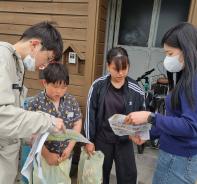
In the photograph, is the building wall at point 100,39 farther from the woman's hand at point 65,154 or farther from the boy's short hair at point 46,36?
the boy's short hair at point 46,36

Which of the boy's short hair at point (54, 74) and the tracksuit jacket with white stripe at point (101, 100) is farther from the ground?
the boy's short hair at point (54, 74)

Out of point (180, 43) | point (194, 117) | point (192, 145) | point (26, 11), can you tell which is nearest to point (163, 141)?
point (192, 145)

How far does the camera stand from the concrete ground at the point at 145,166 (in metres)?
3.15

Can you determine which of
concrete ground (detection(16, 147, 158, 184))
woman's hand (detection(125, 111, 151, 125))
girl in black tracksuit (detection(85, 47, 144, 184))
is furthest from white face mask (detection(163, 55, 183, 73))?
concrete ground (detection(16, 147, 158, 184))

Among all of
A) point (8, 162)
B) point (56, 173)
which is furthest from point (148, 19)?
point (8, 162)

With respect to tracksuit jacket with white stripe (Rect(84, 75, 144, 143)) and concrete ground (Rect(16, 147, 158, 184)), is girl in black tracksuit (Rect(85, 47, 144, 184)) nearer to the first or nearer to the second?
tracksuit jacket with white stripe (Rect(84, 75, 144, 143))

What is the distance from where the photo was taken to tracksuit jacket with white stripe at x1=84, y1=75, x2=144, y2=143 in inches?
89.7

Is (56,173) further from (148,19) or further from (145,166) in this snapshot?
(148,19)

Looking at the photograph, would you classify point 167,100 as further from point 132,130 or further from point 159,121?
point 132,130

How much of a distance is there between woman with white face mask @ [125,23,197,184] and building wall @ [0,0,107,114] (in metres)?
1.53

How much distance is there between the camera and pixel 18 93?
4.72 ft

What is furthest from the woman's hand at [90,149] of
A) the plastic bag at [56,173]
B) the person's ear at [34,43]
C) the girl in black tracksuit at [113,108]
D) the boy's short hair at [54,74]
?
the person's ear at [34,43]

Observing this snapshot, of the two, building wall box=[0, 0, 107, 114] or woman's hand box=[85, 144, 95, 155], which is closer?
woman's hand box=[85, 144, 95, 155]

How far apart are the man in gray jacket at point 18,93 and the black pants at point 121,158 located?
3.42 ft
